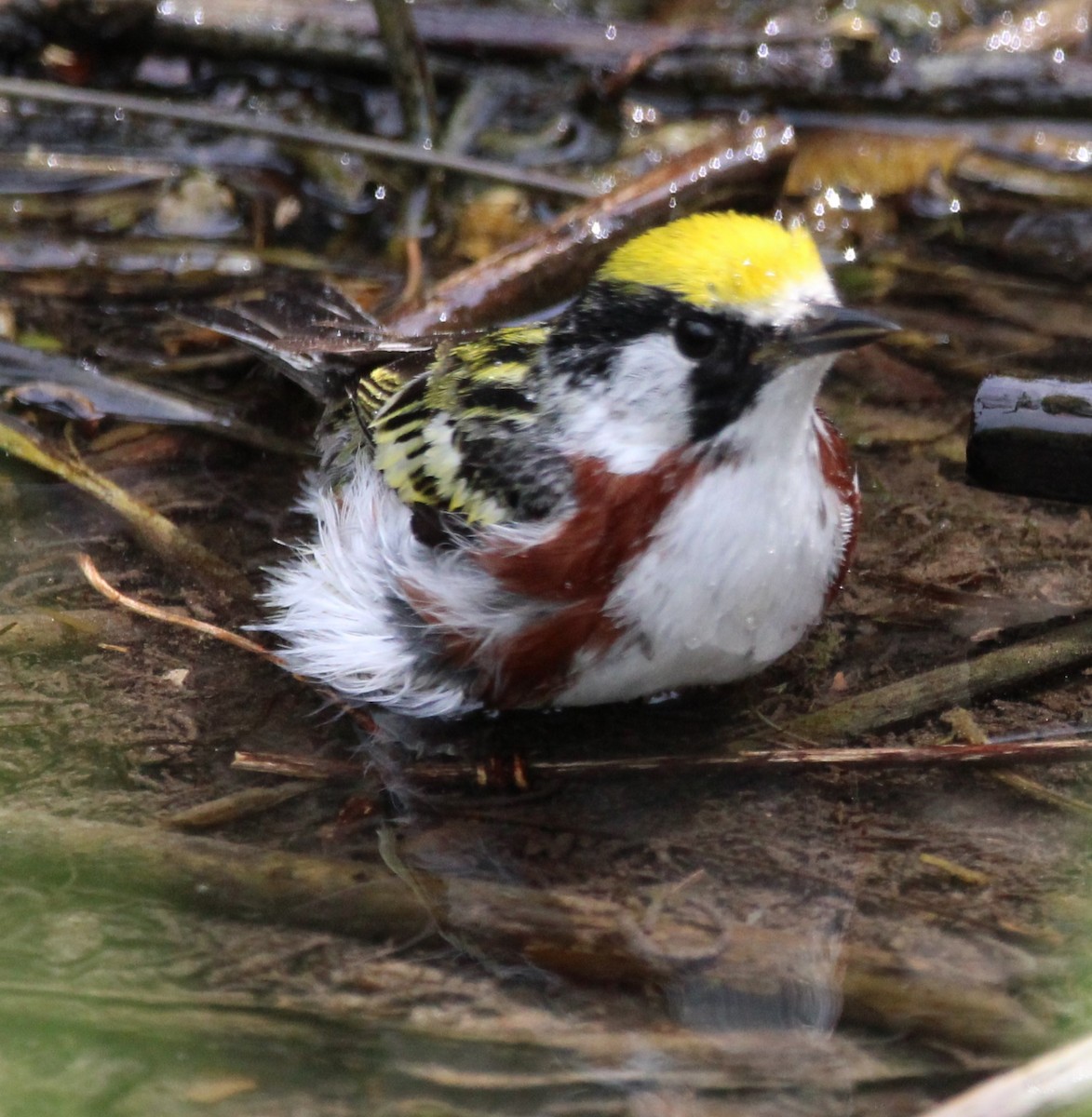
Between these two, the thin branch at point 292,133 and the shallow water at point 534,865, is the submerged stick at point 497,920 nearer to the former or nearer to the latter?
the shallow water at point 534,865

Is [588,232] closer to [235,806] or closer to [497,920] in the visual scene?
[235,806]

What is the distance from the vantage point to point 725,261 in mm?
3619

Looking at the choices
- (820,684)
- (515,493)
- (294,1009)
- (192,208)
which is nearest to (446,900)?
(294,1009)

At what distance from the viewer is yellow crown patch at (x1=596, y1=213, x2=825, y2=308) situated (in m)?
3.60

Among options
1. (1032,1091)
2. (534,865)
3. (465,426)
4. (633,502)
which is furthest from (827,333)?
(1032,1091)

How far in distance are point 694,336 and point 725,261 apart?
19 cm

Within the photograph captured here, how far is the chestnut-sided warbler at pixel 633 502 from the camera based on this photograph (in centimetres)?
367

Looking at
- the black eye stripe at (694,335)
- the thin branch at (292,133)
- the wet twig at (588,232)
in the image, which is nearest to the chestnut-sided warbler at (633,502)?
the black eye stripe at (694,335)

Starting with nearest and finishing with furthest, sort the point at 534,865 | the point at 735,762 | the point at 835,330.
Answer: the point at 835,330 < the point at 534,865 < the point at 735,762

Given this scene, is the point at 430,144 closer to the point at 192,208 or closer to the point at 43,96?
the point at 192,208

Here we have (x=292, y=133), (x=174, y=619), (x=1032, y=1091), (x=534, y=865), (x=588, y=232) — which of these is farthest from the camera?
(x=292, y=133)

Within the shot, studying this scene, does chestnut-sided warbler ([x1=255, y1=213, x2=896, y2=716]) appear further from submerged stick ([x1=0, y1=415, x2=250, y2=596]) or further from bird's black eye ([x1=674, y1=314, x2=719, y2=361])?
submerged stick ([x1=0, y1=415, x2=250, y2=596])

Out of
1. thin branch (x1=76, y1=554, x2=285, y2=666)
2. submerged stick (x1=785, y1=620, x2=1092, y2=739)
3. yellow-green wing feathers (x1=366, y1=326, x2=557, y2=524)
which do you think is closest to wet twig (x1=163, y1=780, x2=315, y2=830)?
thin branch (x1=76, y1=554, x2=285, y2=666)

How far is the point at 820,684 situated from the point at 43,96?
13.9ft
